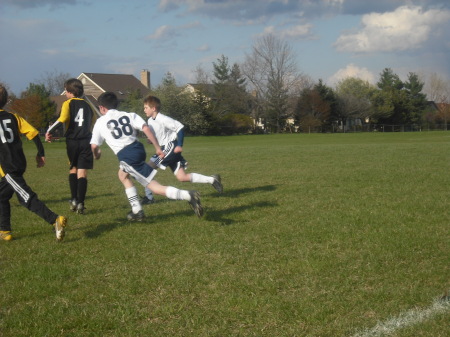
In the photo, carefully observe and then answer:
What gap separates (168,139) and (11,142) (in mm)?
3170

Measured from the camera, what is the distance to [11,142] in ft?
20.4

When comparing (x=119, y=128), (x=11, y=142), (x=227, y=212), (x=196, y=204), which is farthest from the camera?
(x=227, y=212)

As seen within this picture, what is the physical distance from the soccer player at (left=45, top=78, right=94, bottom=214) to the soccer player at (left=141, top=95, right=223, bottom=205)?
103cm

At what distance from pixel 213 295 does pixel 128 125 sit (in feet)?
11.1

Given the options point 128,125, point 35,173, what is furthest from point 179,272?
point 35,173

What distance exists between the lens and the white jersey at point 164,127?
8.75 metres

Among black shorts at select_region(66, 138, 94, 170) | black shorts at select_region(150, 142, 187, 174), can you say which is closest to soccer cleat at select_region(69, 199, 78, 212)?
black shorts at select_region(66, 138, 94, 170)

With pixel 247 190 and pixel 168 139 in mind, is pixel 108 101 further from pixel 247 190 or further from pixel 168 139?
pixel 247 190

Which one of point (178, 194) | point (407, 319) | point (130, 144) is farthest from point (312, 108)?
point (407, 319)

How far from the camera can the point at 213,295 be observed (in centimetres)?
414

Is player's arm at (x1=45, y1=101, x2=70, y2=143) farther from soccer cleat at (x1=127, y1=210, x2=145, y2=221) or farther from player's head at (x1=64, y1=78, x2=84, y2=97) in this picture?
soccer cleat at (x1=127, y1=210, x2=145, y2=221)

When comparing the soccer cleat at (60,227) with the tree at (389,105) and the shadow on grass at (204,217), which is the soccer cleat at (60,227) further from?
the tree at (389,105)

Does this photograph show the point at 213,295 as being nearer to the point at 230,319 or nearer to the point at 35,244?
the point at 230,319

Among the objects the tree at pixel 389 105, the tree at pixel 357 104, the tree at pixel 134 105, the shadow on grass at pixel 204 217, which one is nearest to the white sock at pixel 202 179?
the shadow on grass at pixel 204 217
